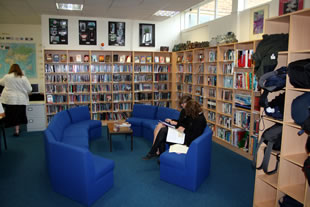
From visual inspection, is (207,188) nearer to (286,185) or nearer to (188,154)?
(188,154)

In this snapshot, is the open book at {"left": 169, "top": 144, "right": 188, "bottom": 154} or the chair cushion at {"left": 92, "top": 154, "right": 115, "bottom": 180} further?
the open book at {"left": 169, "top": 144, "right": 188, "bottom": 154}

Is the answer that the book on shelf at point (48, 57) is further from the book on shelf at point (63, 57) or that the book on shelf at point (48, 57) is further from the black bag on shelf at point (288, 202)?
the black bag on shelf at point (288, 202)

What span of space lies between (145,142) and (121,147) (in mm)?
670

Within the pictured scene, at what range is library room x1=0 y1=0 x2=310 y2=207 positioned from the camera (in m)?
2.85

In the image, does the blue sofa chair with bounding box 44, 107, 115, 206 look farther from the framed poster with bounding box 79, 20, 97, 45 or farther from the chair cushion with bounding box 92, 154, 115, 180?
→ the framed poster with bounding box 79, 20, 97, 45

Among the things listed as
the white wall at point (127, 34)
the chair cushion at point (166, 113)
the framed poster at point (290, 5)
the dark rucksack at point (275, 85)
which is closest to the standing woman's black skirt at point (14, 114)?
the white wall at point (127, 34)

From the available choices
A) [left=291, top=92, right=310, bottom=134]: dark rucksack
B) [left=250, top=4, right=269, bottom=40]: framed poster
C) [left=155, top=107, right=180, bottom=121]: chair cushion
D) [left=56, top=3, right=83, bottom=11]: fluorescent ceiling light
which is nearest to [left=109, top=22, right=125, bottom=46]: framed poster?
[left=56, top=3, right=83, bottom=11]: fluorescent ceiling light

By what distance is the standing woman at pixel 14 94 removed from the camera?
6.42m

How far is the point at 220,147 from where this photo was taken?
19.8 feet

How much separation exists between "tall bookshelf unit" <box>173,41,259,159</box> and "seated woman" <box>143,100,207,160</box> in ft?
4.28

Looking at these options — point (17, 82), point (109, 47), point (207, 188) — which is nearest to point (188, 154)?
point (207, 188)

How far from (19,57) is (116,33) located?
4028mm

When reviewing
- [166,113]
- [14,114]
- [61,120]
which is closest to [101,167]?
[61,120]

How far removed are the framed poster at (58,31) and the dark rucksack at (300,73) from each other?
6.90m
